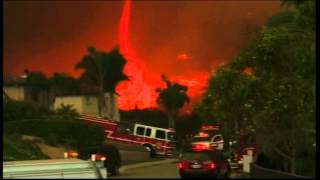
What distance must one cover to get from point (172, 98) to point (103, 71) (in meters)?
1.64

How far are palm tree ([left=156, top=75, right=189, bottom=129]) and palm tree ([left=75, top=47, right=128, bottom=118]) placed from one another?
85 centimetres

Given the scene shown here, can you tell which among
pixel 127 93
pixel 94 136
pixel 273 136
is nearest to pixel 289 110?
pixel 273 136

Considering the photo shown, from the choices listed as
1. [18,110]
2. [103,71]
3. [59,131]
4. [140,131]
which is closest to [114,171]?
[140,131]

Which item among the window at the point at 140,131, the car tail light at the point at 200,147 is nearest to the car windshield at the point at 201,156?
the car tail light at the point at 200,147

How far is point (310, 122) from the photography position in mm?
11820

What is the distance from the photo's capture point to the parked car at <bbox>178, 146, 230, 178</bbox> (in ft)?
37.1

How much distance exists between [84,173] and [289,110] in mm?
6179

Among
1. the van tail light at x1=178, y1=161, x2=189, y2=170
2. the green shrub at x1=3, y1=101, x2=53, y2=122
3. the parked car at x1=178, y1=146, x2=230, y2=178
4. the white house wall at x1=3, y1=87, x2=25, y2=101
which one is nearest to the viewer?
the parked car at x1=178, y1=146, x2=230, y2=178

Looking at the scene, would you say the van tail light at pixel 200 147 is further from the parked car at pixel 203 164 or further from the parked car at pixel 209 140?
the parked car at pixel 203 164

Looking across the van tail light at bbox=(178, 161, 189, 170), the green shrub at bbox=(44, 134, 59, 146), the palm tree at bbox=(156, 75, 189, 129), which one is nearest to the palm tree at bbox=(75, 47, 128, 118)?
the palm tree at bbox=(156, 75, 189, 129)

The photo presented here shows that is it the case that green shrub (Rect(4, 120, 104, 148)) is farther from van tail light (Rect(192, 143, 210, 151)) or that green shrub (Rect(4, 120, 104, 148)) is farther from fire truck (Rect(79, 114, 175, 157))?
van tail light (Rect(192, 143, 210, 151))

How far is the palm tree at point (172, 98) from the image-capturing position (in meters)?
12.5

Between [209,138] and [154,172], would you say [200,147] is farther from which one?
[154,172]

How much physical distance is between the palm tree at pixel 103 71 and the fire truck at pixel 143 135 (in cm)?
38
